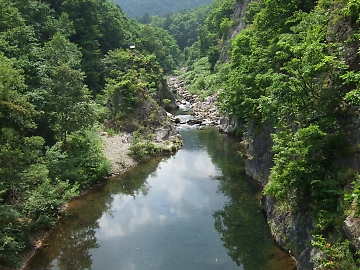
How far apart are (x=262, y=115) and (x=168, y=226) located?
8.99 m

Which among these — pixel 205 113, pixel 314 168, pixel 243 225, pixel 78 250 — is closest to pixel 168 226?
pixel 243 225

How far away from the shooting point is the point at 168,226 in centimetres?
1941

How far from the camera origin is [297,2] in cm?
2283

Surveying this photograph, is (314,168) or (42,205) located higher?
(42,205)

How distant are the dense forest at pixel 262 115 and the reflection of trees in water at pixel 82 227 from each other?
104cm

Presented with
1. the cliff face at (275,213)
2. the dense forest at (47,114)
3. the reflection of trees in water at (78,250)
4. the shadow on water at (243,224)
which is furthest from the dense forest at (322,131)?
the dense forest at (47,114)

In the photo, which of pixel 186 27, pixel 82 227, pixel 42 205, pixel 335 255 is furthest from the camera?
pixel 186 27

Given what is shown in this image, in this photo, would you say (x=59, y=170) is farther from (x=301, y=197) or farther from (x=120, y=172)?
(x=301, y=197)

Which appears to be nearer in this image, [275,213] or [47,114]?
[275,213]

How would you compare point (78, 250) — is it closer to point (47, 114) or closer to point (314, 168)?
point (47, 114)

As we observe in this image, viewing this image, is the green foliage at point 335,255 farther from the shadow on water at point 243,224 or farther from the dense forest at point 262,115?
the shadow on water at point 243,224

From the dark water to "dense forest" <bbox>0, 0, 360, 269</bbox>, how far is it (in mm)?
1523

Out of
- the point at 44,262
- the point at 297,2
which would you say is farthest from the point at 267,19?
the point at 44,262

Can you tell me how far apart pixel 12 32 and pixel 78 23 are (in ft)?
85.9
